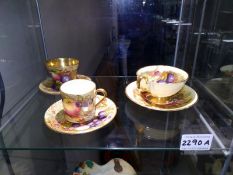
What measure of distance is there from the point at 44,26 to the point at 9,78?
0.77 ft

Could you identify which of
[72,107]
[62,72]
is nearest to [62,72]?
[62,72]

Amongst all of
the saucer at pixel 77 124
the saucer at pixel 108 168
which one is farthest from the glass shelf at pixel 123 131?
the saucer at pixel 108 168

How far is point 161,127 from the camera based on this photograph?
1.66 feet

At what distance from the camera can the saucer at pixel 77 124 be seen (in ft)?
1.46

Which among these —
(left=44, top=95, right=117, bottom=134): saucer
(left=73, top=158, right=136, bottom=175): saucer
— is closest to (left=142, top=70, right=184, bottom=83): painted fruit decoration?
(left=44, top=95, right=117, bottom=134): saucer

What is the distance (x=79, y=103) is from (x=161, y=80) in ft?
0.78

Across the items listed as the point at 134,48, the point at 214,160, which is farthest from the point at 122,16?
the point at 214,160

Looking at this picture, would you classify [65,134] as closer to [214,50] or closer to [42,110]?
[42,110]

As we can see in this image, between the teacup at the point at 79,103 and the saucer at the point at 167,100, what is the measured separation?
0.39ft

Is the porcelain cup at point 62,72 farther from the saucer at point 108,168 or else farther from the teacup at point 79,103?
Answer: the saucer at point 108,168

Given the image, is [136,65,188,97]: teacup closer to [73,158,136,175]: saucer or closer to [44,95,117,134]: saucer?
[44,95,117,134]: saucer

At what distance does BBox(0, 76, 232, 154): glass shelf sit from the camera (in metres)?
0.45

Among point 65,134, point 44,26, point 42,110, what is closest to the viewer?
point 65,134

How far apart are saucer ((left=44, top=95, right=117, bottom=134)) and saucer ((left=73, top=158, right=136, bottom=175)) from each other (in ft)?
0.73
